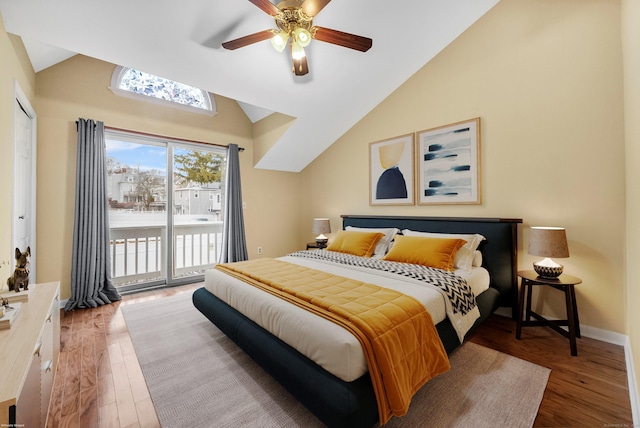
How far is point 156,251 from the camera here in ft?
13.8

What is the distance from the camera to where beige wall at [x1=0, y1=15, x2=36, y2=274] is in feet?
6.68

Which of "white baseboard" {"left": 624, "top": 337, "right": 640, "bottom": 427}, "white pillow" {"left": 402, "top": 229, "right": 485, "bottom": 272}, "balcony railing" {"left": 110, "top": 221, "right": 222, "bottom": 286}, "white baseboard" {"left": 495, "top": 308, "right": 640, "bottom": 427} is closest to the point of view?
"white baseboard" {"left": 624, "top": 337, "right": 640, "bottom": 427}

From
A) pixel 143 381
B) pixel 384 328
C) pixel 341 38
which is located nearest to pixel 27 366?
pixel 143 381

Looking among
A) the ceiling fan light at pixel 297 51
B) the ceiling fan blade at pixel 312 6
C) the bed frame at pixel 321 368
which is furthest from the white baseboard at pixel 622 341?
the ceiling fan light at pixel 297 51

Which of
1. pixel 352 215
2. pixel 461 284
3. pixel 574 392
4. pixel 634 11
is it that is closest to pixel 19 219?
pixel 352 215

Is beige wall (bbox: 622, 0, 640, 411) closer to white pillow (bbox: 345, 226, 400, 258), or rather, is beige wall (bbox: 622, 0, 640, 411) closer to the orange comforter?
the orange comforter

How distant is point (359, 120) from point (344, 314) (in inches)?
141

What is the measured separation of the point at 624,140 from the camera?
220 centimetres

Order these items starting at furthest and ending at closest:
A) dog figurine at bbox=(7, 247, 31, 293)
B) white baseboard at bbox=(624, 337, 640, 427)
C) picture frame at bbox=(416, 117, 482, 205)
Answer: picture frame at bbox=(416, 117, 482, 205) < dog figurine at bbox=(7, 247, 31, 293) < white baseboard at bbox=(624, 337, 640, 427)

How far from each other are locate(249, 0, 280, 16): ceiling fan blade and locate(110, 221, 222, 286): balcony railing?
347 centimetres

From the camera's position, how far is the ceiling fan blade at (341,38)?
217 centimetres

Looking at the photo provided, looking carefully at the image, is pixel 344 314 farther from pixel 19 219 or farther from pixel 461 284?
pixel 19 219

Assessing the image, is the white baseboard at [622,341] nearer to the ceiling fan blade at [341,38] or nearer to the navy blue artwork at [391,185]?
the navy blue artwork at [391,185]

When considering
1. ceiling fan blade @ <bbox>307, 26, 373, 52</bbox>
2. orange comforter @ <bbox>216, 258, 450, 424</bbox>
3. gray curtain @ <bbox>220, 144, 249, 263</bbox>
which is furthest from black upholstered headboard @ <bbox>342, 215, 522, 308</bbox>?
gray curtain @ <bbox>220, 144, 249, 263</bbox>
